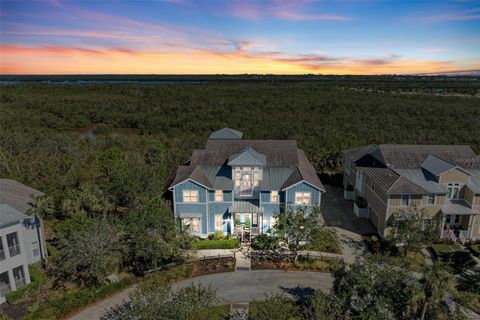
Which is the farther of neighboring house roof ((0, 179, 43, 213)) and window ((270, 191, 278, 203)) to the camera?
window ((270, 191, 278, 203))

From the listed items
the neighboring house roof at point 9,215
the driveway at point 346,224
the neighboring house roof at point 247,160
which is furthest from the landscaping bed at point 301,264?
the neighboring house roof at point 9,215

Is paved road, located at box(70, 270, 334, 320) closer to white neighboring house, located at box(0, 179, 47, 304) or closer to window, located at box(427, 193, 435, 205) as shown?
white neighboring house, located at box(0, 179, 47, 304)

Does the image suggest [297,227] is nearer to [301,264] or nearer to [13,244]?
[301,264]

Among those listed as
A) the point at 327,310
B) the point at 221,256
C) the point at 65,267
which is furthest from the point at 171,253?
the point at 327,310

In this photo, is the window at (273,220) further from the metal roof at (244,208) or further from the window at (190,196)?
the window at (190,196)

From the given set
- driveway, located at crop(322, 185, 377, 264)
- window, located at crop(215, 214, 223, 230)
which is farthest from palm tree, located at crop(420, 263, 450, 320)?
window, located at crop(215, 214, 223, 230)

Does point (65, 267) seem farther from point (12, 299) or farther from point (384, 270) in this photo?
point (384, 270)
